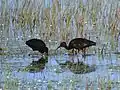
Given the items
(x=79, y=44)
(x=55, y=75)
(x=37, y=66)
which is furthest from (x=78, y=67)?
(x=79, y=44)

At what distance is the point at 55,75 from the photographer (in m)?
8.65

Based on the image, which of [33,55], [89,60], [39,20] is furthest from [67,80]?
[39,20]

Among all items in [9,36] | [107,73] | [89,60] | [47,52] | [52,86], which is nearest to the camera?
[52,86]

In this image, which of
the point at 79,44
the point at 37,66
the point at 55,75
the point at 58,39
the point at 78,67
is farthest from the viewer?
the point at 58,39

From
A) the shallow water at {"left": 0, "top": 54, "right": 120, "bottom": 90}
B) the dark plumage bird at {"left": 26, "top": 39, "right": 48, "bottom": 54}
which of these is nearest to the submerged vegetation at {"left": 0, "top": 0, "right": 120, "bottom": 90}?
the shallow water at {"left": 0, "top": 54, "right": 120, "bottom": 90}

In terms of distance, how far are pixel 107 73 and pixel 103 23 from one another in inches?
161

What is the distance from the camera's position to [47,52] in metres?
10.5

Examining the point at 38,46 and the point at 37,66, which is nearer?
the point at 37,66

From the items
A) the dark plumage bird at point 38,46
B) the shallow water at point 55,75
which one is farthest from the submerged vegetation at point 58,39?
the dark plumage bird at point 38,46

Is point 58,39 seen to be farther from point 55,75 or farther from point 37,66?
point 55,75

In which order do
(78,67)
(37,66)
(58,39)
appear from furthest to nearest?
(58,39), (37,66), (78,67)

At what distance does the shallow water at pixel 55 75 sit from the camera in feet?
25.8

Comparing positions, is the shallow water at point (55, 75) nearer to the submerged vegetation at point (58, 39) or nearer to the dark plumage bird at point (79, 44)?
the submerged vegetation at point (58, 39)

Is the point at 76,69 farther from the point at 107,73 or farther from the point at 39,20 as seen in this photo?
the point at 39,20
